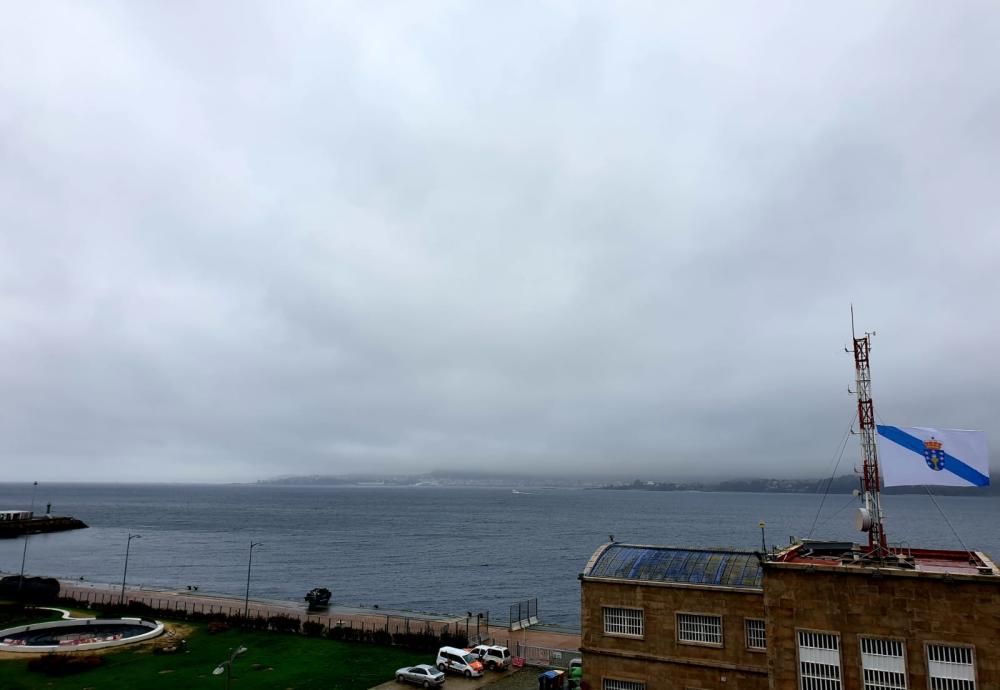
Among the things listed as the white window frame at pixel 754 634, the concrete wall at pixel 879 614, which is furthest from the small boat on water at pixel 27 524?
the concrete wall at pixel 879 614

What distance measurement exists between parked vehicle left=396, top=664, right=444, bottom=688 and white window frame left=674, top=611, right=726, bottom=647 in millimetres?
17886

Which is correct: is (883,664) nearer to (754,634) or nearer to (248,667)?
(754,634)

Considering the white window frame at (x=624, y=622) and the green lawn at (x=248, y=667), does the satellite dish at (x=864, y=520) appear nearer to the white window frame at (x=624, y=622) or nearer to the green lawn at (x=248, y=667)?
the white window frame at (x=624, y=622)

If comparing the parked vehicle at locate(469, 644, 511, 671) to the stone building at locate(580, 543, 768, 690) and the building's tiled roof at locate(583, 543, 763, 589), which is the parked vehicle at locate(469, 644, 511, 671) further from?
the building's tiled roof at locate(583, 543, 763, 589)

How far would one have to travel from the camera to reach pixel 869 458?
28.9 m

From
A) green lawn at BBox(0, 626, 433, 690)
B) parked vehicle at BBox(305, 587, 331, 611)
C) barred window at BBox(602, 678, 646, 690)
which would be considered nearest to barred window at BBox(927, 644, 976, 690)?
barred window at BBox(602, 678, 646, 690)

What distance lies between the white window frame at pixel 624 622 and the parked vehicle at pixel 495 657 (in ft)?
49.0

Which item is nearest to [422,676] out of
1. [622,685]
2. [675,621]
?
[622,685]

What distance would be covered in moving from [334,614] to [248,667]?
25.9 meters

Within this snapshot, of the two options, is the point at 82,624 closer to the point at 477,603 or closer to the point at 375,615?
the point at 375,615

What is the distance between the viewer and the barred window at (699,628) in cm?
3372

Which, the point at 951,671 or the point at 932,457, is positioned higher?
the point at 932,457

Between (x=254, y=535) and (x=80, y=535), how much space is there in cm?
4705

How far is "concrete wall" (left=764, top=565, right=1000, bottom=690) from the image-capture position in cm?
2423
